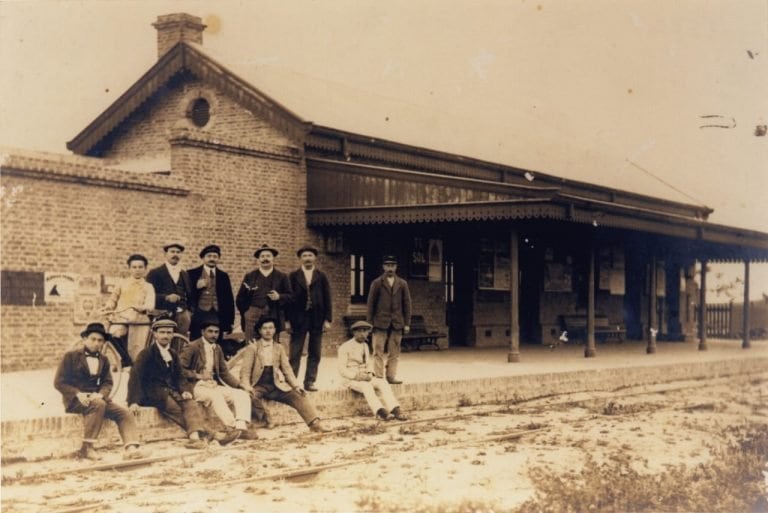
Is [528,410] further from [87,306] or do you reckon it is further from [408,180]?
[87,306]

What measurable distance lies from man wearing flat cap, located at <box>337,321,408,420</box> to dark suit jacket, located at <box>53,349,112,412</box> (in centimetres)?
334

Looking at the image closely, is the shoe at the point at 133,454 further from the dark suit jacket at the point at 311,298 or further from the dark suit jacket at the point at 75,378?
the dark suit jacket at the point at 311,298

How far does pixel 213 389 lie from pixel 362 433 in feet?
5.92

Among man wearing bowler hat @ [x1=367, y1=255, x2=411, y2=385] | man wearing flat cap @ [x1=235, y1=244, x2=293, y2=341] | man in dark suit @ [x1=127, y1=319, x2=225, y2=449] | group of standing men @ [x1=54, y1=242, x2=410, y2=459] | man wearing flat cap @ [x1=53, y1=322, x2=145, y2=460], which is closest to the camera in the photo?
man wearing flat cap @ [x1=53, y1=322, x2=145, y2=460]

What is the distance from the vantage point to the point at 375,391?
11539 millimetres

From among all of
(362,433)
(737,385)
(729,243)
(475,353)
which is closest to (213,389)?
(362,433)

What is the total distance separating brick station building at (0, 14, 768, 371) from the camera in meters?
12.9

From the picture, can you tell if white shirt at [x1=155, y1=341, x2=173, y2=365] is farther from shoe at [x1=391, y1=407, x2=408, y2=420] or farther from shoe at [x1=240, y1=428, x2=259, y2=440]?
shoe at [x1=391, y1=407, x2=408, y2=420]

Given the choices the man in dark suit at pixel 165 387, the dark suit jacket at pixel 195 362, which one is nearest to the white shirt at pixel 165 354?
the man in dark suit at pixel 165 387

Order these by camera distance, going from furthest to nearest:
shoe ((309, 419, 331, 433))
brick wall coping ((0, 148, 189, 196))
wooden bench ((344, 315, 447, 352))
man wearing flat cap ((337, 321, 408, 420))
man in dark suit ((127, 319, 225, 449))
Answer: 1. wooden bench ((344, 315, 447, 352))
2. brick wall coping ((0, 148, 189, 196))
3. man wearing flat cap ((337, 321, 408, 420))
4. shoe ((309, 419, 331, 433))
5. man in dark suit ((127, 319, 225, 449))

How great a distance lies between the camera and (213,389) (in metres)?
9.60

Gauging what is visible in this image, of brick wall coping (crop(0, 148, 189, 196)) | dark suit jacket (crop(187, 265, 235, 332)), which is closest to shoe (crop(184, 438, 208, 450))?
dark suit jacket (crop(187, 265, 235, 332))

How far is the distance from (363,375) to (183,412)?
2.59 m

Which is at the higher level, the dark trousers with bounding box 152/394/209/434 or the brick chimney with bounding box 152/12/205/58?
the brick chimney with bounding box 152/12/205/58
